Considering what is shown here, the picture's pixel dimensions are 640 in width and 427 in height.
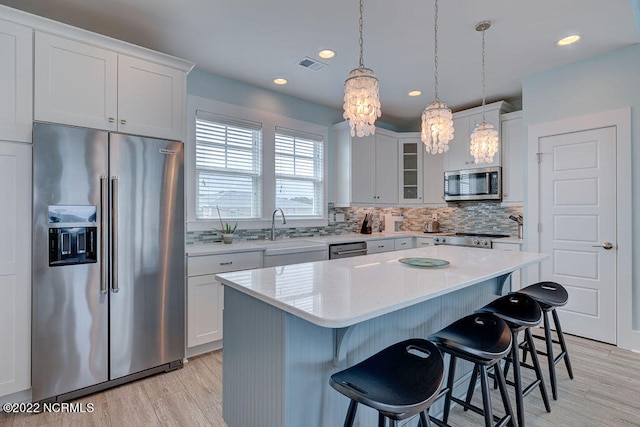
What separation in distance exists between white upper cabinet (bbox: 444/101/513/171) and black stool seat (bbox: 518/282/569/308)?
2105 millimetres

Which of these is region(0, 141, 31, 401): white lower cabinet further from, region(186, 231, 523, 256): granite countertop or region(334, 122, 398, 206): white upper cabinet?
region(334, 122, 398, 206): white upper cabinet

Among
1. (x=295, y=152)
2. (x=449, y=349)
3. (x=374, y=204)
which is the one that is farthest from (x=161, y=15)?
(x=374, y=204)

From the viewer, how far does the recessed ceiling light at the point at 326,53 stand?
9.66 ft

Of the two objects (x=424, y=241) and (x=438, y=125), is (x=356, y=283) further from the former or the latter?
(x=424, y=241)

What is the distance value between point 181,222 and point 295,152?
1.96 metres

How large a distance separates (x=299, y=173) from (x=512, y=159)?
2.71m

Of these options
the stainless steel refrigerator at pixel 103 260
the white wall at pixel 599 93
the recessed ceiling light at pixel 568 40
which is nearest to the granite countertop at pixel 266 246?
the stainless steel refrigerator at pixel 103 260

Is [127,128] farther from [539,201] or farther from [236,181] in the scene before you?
[539,201]

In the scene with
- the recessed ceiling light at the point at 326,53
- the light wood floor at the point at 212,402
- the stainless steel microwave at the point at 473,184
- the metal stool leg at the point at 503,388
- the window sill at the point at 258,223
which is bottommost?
the light wood floor at the point at 212,402

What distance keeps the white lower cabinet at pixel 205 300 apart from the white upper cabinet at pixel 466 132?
3.30 meters

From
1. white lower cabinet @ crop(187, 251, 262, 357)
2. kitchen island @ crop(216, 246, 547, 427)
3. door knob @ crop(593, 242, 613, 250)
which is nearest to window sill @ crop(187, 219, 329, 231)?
white lower cabinet @ crop(187, 251, 262, 357)

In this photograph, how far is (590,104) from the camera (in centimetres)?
315

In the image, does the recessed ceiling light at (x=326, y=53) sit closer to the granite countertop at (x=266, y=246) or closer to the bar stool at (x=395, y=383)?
the granite countertop at (x=266, y=246)

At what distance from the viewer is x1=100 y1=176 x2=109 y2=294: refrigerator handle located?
2.25 m
